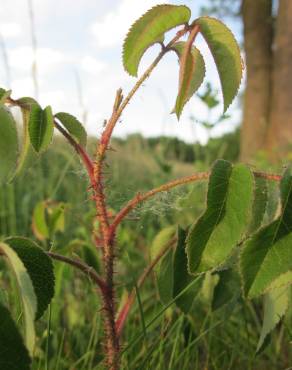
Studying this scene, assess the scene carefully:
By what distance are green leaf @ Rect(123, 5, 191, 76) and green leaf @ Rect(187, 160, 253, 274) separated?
0.58 feet

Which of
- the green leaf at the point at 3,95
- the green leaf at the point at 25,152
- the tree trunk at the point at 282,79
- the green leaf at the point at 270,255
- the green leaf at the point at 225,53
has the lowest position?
the green leaf at the point at 270,255

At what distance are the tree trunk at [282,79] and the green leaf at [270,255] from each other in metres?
6.02

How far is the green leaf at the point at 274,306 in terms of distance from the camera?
79 centimetres

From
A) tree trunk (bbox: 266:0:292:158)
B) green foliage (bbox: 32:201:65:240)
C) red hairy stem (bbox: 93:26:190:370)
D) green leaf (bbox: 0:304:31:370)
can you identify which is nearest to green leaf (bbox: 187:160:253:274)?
red hairy stem (bbox: 93:26:190:370)

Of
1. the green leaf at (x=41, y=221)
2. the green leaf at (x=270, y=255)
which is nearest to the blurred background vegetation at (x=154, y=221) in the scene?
the green leaf at (x=41, y=221)

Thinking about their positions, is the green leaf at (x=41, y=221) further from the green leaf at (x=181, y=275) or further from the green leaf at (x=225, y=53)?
the green leaf at (x=225, y=53)

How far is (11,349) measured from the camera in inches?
19.5

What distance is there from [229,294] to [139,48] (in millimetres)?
470

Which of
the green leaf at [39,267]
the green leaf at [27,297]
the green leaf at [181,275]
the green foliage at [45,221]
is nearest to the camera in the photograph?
the green leaf at [27,297]

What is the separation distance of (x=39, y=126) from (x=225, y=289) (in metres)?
0.46

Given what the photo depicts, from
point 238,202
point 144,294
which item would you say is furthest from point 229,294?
point 144,294

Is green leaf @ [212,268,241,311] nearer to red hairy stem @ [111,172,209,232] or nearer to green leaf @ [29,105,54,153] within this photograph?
red hairy stem @ [111,172,209,232]

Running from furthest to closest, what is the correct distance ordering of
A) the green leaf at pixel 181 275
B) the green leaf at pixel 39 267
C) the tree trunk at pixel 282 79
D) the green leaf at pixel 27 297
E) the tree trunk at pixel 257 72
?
the tree trunk at pixel 257 72
the tree trunk at pixel 282 79
the green leaf at pixel 181 275
the green leaf at pixel 39 267
the green leaf at pixel 27 297

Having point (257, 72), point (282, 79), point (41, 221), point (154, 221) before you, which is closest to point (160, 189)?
point (41, 221)
